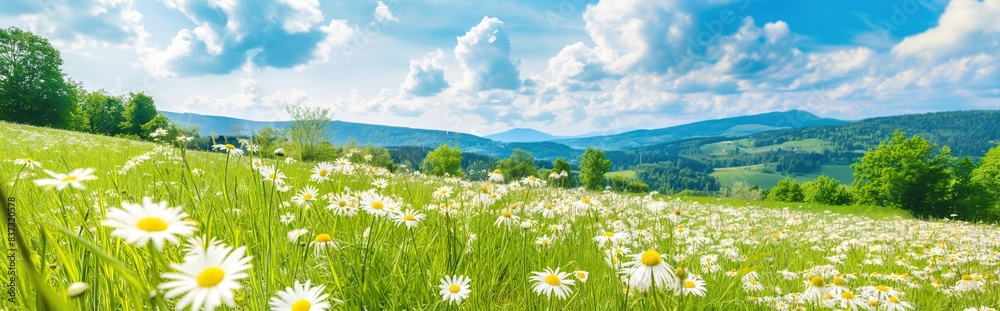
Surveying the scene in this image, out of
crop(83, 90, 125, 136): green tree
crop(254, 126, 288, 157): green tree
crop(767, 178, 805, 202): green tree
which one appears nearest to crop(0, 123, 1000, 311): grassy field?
crop(254, 126, 288, 157): green tree

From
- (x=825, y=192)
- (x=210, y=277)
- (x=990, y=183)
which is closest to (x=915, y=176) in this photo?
(x=990, y=183)

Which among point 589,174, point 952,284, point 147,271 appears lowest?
point 589,174

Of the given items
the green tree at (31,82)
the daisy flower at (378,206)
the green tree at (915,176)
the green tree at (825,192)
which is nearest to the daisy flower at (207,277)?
the daisy flower at (378,206)

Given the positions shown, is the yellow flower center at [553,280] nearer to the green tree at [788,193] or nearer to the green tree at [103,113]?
the green tree at [103,113]

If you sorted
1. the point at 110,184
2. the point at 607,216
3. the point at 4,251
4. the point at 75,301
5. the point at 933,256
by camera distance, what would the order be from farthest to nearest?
the point at 607,216
the point at 933,256
the point at 110,184
the point at 4,251
the point at 75,301

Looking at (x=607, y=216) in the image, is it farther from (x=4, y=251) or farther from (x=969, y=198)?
(x=969, y=198)

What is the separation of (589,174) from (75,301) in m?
93.4

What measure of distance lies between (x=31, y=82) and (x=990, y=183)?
11114 cm

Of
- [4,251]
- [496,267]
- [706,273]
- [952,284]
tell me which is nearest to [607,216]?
[706,273]

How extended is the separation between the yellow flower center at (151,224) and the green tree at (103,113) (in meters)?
96.8

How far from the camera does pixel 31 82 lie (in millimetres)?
49094

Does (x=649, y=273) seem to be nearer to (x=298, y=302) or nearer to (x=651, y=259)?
(x=651, y=259)

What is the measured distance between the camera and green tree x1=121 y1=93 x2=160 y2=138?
7494cm

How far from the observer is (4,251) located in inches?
96.6
